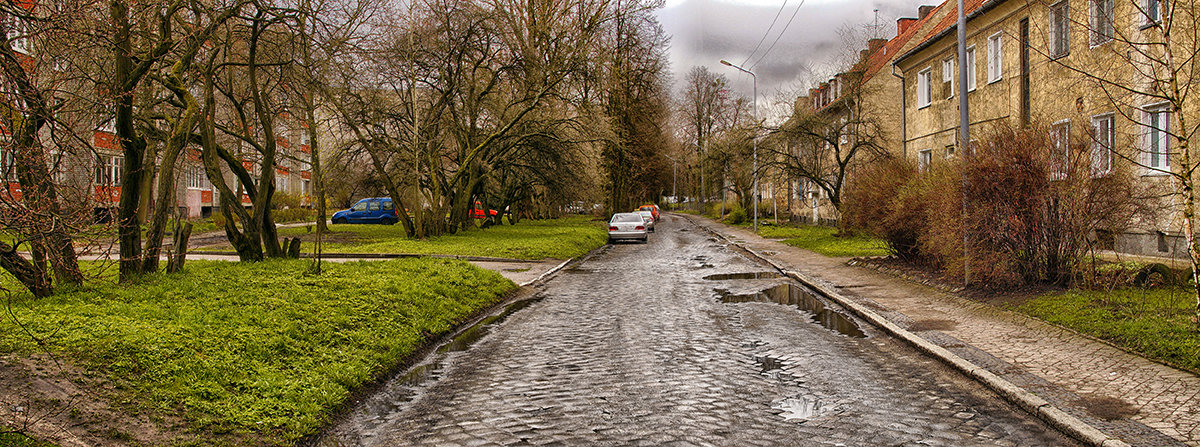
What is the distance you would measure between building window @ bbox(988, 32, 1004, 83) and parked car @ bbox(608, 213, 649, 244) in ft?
54.1

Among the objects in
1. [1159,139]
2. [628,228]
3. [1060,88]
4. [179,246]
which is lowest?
[628,228]

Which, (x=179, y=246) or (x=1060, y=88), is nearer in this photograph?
(x=179, y=246)

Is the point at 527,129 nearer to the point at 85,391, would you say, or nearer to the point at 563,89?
the point at 563,89

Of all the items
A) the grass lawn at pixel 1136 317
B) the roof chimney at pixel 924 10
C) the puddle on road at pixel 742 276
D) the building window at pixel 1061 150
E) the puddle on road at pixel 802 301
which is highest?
the roof chimney at pixel 924 10

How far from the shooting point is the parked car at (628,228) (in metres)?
35.7

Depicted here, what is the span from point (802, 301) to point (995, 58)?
1336 cm

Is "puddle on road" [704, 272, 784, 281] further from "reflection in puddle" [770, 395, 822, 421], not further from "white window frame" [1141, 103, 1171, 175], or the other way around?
"reflection in puddle" [770, 395, 822, 421]

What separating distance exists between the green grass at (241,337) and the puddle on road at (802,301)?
15.2ft

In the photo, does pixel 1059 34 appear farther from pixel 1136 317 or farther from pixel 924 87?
pixel 1136 317

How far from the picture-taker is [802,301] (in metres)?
13.3

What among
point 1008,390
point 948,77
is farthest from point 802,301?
point 948,77

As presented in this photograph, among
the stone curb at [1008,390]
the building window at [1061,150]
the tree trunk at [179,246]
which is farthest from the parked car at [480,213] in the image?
the building window at [1061,150]

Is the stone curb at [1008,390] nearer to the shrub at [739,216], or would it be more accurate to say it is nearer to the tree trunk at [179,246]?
the tree trunk at [179,246]

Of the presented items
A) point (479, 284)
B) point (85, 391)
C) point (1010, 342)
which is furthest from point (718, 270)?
point (85, 391)
